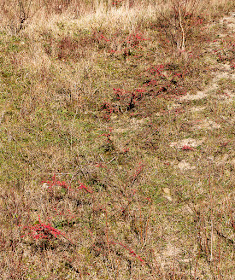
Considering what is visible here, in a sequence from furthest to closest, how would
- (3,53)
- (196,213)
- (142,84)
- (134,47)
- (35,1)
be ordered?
(35,1) → (134,47) → (3,53) → (142,84) → (196,213)

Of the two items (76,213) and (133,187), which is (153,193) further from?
(76,213)

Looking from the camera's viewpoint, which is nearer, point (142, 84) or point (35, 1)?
point (142, 84)

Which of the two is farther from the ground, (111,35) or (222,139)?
(111,35)

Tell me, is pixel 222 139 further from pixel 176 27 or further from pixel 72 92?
pixel 176 27

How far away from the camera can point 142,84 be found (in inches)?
195

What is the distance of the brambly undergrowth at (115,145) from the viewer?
2479mm

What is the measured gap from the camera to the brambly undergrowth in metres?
2.48

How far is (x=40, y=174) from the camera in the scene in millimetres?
3252

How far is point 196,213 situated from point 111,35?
4.80m

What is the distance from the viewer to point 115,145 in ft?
12.3

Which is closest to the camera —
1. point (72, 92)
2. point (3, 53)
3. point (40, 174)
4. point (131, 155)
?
point (40, 174)

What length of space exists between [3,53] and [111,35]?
2.49 meters

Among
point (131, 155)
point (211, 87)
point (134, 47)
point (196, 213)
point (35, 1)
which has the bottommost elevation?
point (196, 213)

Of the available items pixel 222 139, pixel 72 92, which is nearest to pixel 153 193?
pixel 222 139
